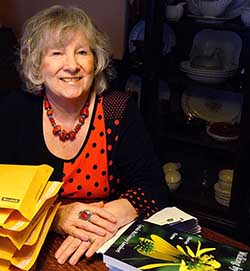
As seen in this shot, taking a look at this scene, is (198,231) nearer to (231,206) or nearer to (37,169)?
(37,169)

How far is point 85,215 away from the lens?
1.08 metres

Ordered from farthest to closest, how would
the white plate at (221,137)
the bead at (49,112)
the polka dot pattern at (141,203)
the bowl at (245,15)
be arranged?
the white plate at (221,137), the bowl at (245,15), the bead at (49,112), the polka dot pattern at (141,203)

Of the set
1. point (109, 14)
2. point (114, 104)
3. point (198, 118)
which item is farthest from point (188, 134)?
point (114, 104)

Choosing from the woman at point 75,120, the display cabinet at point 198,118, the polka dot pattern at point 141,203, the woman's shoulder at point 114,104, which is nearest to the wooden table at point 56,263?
the polka dot pattern at point 141,203

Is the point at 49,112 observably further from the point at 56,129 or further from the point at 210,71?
the point at 210,71

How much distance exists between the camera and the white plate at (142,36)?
7.59ft

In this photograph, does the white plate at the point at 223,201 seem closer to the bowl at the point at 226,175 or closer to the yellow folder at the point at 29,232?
the bowl at the point at 226,175

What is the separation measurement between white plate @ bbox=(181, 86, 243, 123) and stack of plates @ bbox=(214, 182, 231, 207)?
398 millimetres

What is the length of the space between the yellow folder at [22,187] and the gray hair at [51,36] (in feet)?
1.87

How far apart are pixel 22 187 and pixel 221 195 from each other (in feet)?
5.55

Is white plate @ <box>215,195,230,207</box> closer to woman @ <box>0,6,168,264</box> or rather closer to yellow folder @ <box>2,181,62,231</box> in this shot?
woman @ <box>0,6,168,264</box>

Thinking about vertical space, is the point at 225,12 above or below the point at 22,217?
above

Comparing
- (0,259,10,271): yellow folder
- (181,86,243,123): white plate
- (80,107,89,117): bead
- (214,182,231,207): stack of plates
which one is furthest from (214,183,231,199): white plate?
(0,259,10,271): yellow folder

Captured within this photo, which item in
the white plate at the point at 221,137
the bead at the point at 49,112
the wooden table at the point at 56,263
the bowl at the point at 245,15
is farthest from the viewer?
the white plate at the point at 221,137
